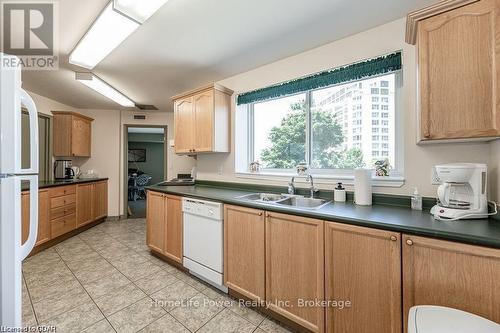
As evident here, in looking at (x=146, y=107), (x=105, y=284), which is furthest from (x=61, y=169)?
(x=105, y=284)

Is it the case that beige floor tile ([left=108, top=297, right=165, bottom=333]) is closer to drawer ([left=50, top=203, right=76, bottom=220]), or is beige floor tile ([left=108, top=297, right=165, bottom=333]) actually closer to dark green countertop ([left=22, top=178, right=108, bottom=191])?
dark green countertop ([left=22, top=178, right=108, bottom=191])

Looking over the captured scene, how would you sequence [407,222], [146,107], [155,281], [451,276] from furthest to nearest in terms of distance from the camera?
[146,107] → [155,281] → [407,222] → [451,276]

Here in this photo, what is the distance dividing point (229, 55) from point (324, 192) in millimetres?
1768

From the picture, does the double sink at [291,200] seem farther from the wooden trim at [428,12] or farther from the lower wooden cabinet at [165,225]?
the wooden trim at [428,12]

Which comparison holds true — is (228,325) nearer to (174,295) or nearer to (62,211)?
(174,295)

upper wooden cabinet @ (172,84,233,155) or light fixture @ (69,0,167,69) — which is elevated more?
light fixture @ (69,0,167,69)

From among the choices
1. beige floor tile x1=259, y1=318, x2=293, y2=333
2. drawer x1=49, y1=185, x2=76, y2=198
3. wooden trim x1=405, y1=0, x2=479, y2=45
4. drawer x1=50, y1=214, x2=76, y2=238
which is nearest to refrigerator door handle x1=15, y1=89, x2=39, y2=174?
beige floor tile x1=259, y1=318, x2=293, y2=333

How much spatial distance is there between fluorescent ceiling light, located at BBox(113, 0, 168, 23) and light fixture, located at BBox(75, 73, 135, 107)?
1.67m

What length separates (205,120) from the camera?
9.20ft

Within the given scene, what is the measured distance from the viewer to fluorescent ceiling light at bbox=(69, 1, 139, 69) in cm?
166

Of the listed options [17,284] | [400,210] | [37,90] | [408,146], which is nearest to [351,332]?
[400,210]

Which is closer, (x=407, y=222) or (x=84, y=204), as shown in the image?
(x=407, y=222)

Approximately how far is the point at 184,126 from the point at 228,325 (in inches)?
94.5

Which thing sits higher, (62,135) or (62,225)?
(62,135)
